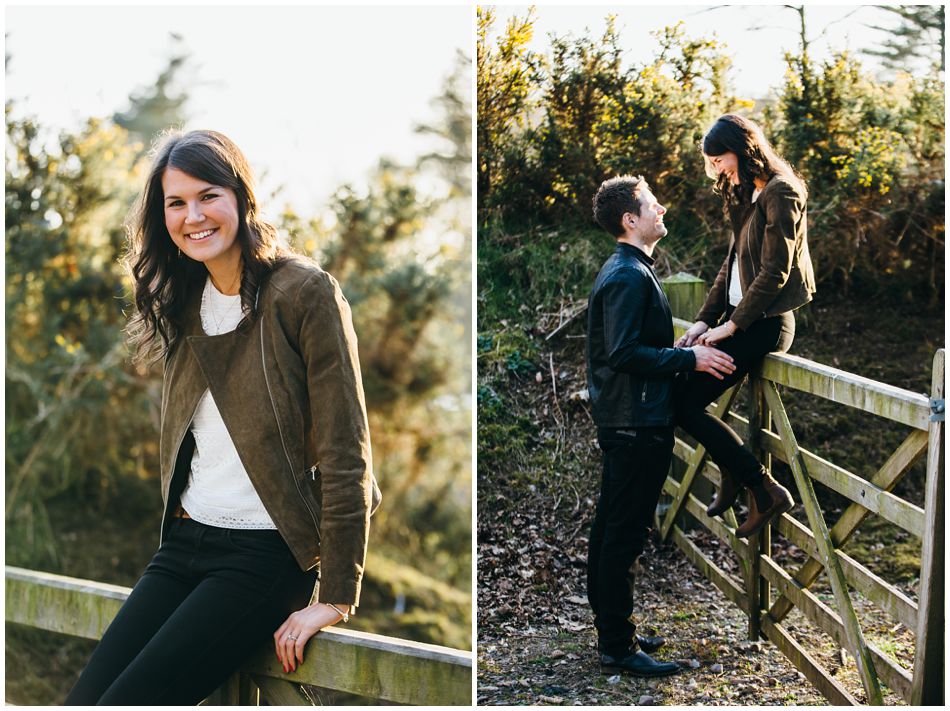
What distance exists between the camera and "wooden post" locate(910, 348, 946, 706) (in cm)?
195

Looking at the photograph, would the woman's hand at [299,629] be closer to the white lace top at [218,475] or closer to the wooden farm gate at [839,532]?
the white lace top at [218,475]

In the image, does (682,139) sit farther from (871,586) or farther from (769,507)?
(871,586)

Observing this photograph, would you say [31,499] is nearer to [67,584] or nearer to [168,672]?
[67,584]

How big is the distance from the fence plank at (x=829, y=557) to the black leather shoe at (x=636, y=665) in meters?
0.58

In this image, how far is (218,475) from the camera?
1877 mm

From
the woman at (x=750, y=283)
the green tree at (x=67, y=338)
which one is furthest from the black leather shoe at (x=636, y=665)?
the green tree at (x=67, y=338)

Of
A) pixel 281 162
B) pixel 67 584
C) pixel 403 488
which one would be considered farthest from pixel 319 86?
pixel 67 584

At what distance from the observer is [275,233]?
1.96 meters

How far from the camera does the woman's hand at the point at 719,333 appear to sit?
2734 mm

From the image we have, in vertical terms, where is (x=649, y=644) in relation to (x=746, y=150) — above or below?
below

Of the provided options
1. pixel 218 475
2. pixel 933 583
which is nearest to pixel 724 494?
pixel 933 583

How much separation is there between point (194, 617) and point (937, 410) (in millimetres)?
1654

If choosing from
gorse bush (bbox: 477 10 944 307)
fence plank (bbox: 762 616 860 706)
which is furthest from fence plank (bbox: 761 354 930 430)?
gorse bush (bbox: 477 10 944 307)

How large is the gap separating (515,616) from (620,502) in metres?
0.94
